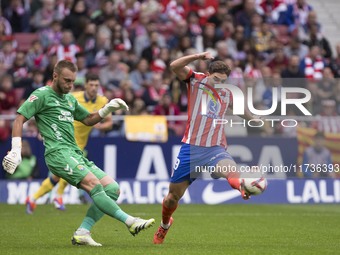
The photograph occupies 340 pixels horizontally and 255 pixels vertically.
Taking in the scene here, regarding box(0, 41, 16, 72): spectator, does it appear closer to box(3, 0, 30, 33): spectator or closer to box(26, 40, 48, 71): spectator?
box(26, 40, 48, 71): spectator

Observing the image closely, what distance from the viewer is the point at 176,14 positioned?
25578 mm

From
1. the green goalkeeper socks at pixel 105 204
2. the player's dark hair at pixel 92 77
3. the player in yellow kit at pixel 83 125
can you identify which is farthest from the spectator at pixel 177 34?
the green goalkeeper socks at pixel 105 204

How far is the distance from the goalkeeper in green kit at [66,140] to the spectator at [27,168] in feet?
28.0

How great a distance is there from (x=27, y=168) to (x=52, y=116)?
892 cm

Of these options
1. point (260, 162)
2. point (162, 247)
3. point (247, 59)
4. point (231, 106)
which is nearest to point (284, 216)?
point (260, 162)

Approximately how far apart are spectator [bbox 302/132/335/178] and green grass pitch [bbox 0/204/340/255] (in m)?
1.35

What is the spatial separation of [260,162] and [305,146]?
113 cm

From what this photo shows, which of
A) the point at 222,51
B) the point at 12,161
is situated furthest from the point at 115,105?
the point at 222,51

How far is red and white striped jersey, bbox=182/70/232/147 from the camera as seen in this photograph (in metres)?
11.9

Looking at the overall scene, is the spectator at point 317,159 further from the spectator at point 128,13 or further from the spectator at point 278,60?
the spectator at point 128,13

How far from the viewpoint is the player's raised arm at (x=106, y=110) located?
37.5 feet

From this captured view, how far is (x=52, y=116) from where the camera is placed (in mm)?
11516

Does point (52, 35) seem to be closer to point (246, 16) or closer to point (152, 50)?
point (152, 50)

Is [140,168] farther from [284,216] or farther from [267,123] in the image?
[284,216]
